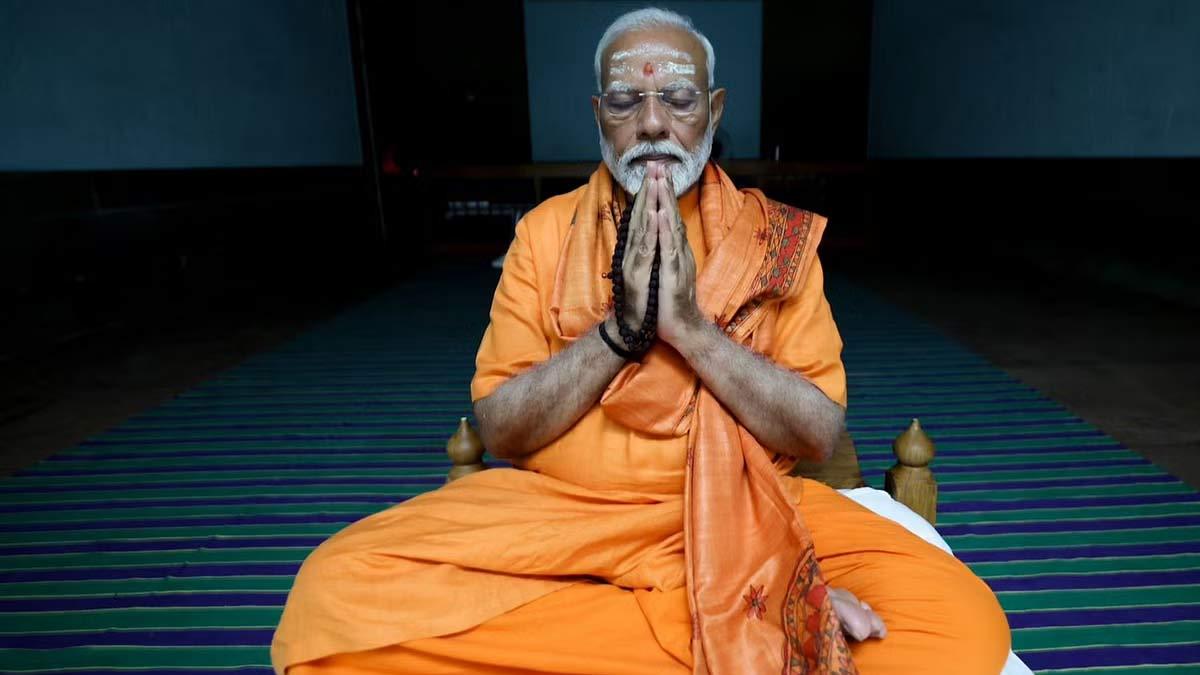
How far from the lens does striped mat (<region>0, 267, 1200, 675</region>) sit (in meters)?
1.83

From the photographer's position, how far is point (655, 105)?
1427 millimetres

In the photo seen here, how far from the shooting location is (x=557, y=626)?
1184 millimetres

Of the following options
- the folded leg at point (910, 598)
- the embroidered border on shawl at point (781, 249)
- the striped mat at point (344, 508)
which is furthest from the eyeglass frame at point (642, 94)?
the striped mat at point (344, 508)

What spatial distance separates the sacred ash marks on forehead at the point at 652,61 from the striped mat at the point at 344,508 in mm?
1460

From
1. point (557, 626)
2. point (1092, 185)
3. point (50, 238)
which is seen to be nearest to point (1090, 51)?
point (1092, 185)

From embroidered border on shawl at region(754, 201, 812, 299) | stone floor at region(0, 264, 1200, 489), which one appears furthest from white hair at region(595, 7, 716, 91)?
stone floor at region(0, 264, 1200, 489)

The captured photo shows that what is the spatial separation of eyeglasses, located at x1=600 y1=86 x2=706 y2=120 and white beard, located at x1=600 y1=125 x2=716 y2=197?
6cm

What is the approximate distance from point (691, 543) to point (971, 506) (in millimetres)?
1559

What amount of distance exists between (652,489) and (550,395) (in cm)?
25

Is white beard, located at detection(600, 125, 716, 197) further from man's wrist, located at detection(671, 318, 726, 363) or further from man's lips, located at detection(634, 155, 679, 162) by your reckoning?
man's wrist, located at detection(671, 318, 726, 363)

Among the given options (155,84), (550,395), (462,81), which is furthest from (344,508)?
(462,81)

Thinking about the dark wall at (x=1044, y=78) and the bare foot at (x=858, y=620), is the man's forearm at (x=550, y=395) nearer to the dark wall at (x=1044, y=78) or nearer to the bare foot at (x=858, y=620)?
the bare foot at (x=858, y=620)

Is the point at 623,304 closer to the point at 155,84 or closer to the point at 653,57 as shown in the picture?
the point at 653,57

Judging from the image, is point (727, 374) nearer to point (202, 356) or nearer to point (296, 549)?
point (296, 549)
